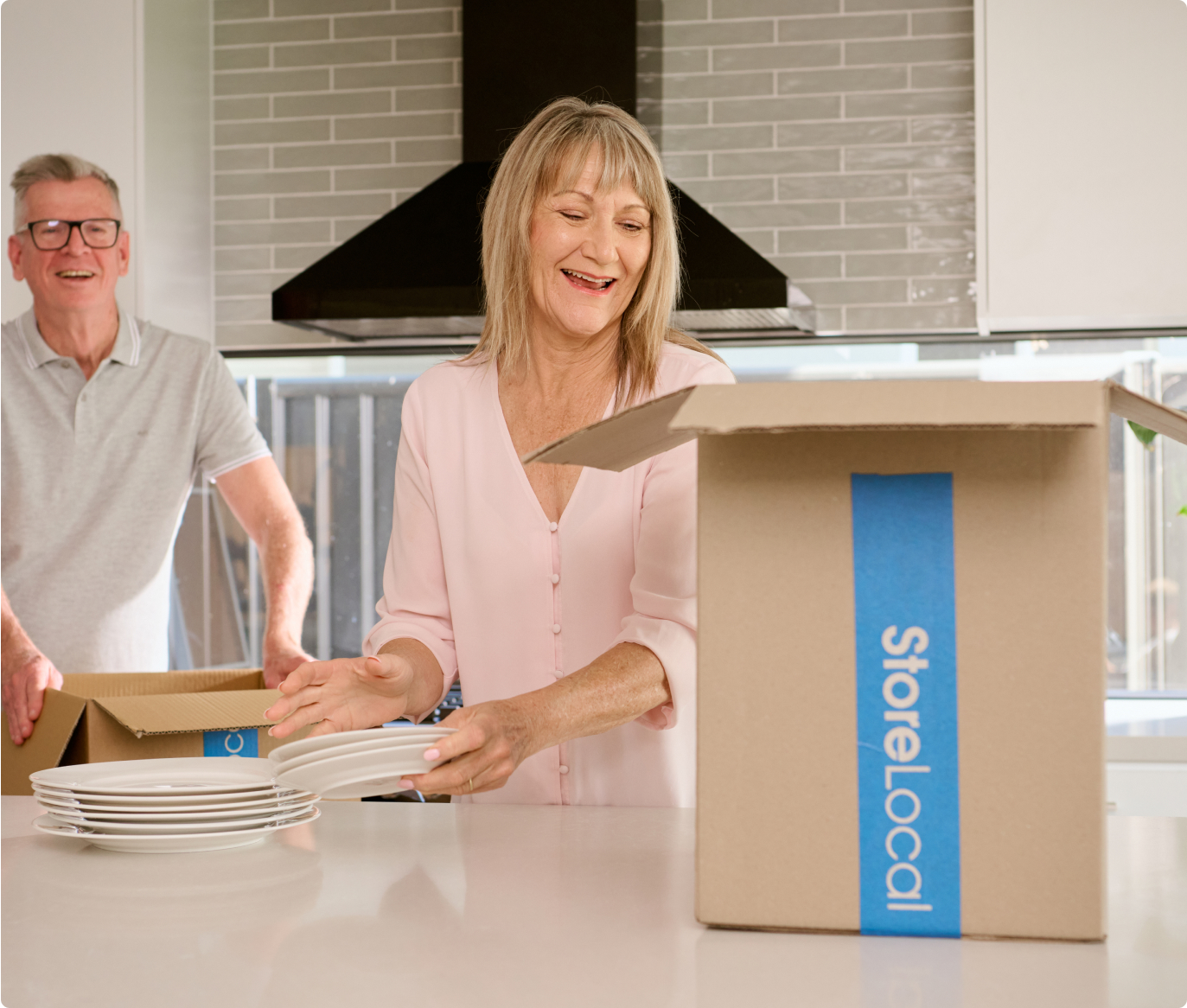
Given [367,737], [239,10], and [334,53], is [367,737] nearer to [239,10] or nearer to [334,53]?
→ [334,53]

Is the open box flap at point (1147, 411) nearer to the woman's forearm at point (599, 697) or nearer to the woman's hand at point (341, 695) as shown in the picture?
the woman's forearm at point (599, 697)

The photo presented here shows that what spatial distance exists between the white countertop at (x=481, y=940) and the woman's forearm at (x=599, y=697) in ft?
0.39

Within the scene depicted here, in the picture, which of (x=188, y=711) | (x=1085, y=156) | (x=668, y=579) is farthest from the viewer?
(x=1085, y=156)

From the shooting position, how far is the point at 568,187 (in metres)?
1.48

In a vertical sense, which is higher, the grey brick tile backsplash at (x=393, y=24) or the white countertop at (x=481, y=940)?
the grey brick tile backsplash at (x=393, y=24)

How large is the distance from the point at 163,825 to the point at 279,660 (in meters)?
1.42

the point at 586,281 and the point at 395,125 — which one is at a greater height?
the point at 395,125

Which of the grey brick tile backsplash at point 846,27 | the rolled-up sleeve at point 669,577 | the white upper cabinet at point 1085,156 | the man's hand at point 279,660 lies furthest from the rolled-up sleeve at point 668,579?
the grey brick tile backsplash at point 846,27

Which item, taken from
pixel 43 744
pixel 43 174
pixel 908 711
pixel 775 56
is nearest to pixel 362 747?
pixel 908 711

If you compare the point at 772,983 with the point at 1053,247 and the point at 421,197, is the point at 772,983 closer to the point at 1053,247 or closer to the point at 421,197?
the point at 1053,247

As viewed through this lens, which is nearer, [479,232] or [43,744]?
[43,744]

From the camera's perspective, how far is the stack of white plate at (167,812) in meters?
Result: 0.94

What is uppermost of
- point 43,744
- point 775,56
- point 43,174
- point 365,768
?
point 775,56

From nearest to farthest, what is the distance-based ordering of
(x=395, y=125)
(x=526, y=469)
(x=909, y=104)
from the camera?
(x=526, y=469) < (x=909, y=104) < (x=395, y=125)
